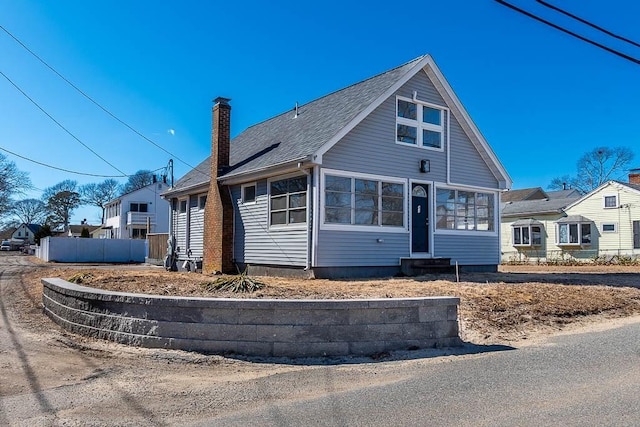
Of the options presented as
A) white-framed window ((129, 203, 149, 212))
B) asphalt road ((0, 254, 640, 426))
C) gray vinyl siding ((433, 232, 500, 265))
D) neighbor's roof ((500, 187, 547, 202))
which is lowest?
asphalt road ((0, 254, 640, 426))

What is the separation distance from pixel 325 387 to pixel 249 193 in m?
11.4

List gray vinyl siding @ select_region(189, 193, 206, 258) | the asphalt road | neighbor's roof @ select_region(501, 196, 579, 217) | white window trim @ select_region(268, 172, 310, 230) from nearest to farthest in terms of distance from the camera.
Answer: the asphalt road < white window trim @ select_region(268, 172, 310, 230) < gray vinyl siding @ select_region(189, 193, 206, 258) < neighbor's roof @ select_region(501, 196, 579, 217)

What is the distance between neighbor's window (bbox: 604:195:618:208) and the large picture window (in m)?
21.1

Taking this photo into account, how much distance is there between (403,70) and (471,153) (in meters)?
3.93

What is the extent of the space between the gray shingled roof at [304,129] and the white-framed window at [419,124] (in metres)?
1.04

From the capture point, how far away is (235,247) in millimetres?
16609

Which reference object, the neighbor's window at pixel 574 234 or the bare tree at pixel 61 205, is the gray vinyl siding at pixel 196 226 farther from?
the bare tree at pixel 61 205

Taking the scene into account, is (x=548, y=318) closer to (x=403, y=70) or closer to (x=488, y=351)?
(x=488, y=351)

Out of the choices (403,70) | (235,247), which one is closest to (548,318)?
(403,70)

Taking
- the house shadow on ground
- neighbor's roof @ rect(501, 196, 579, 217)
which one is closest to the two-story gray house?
the house shadow on ground

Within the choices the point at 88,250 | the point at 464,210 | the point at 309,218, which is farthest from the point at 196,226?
the point at 88,250

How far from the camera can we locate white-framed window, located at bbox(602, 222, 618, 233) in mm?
29953

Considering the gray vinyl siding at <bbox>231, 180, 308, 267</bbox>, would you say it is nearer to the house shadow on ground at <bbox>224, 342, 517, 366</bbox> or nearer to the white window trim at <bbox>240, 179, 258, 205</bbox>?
the white window trim at <bbox>240, 179, 258, 205</bbox>

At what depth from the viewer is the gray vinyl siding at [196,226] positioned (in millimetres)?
18703
